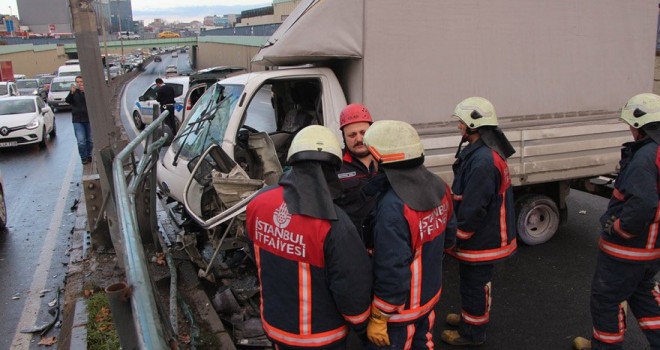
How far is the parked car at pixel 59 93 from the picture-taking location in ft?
74.5

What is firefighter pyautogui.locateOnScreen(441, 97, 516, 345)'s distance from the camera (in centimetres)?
360

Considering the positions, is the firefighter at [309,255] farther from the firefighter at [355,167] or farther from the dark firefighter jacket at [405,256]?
the firefighter at [355,167]

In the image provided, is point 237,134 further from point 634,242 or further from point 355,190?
point 634,242

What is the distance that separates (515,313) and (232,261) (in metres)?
2.70

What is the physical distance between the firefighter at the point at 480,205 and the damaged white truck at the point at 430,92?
1090 millimetres

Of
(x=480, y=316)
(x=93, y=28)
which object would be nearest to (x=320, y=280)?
(x=480, y=316)

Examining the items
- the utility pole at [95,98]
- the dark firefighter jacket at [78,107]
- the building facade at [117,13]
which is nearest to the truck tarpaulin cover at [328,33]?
the utility pole at [95,98]

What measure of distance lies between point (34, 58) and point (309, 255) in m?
64.1

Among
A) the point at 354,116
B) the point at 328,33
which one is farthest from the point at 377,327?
the point at 328,33

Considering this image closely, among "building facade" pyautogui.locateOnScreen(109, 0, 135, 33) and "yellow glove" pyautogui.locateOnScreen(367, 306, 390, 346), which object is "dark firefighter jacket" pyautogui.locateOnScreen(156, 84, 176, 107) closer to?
"building facade" pyautogui.locateOnScreen(109, 0, 135, 33)

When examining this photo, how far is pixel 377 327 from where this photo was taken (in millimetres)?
2635

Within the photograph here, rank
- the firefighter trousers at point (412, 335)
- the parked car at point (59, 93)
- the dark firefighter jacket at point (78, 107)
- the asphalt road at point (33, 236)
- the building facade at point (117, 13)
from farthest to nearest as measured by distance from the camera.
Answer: the building facade at point (117, 13), the parked car at point (59, 93), the dark firefighter jacket at point (78, 107), the asphalt road at point (33, 236), the firefighter trousers at point (412, 335)

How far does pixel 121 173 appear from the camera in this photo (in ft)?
10.8

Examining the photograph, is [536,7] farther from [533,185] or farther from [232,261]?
[232,261]
